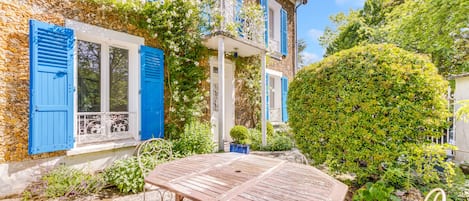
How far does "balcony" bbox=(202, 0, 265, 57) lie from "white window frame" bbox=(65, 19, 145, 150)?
1611 mm

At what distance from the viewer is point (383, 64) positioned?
3301 mm

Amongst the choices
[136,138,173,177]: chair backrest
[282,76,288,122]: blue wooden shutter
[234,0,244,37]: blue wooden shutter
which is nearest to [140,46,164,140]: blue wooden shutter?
[136,138,173,177]: chair backrest

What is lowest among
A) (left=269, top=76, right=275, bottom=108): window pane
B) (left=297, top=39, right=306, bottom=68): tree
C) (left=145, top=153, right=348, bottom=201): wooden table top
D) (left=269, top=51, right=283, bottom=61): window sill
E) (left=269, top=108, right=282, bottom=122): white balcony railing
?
(left=145, top=153, right=348, bottom=201): wooden table top

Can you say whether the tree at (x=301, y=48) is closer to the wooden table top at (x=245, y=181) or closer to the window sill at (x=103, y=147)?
the window sill at (x=103, y=147)

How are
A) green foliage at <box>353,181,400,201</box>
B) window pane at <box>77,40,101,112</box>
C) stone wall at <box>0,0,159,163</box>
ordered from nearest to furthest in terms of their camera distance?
green foliage at <box>353,181,400,201</box>, stone wall at <box>0,0,159,163</box>, window pane at <box>77,40,101,112</box>

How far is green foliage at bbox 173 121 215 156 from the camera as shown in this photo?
4.85 metres

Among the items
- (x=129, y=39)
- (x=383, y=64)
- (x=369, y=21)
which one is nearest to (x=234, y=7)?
(x=129, y=39)

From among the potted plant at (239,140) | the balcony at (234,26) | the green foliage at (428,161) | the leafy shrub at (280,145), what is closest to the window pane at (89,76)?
the balcony at (234,26)

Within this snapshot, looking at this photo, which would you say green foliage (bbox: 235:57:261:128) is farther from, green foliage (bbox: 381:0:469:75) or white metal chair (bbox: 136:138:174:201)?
green foliage (bbox: 381:0:469:75)

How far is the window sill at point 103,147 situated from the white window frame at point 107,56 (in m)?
0.02

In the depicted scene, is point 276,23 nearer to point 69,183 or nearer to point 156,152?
point 156,152

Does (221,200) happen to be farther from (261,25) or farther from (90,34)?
(261,25)

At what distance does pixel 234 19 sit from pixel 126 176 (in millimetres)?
4297

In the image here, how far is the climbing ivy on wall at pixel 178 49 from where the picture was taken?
4879 millimetres
